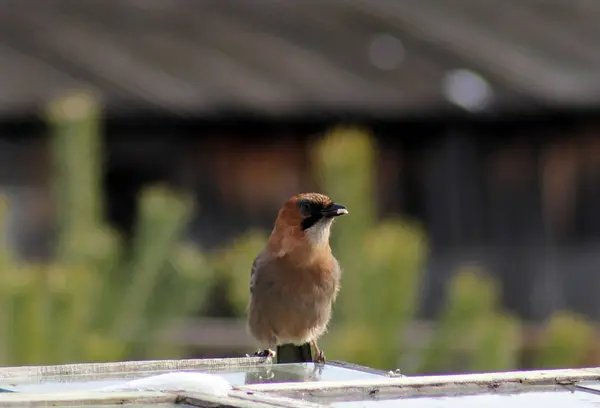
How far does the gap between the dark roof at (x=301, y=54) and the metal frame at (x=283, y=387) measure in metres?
8.98

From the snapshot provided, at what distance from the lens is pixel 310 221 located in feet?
17.9

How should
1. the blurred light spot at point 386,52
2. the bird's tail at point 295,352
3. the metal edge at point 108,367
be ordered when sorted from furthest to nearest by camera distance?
the blurred light spot at point 386,52, the bird's tail at point 295,352, the metal edge at point 108,367

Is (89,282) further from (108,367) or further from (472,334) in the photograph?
(108,367)

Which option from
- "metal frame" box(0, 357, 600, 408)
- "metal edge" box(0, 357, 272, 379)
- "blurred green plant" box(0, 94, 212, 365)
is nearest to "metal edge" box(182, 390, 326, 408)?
"metal frame" box(0, 357, 600, 408)

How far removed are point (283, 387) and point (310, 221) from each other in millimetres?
2323

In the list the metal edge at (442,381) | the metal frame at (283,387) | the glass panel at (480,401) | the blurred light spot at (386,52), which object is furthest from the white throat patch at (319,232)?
the blurred light spot at (386,52)

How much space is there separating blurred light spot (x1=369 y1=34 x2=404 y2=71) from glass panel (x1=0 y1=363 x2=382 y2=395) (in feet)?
32.8

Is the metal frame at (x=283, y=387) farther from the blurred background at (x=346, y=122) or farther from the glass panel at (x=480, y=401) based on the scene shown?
the blurred background at (x=346, y=122)

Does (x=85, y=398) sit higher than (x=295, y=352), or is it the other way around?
(x=295, y=352)

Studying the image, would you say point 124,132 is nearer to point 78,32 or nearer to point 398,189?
point 78,32

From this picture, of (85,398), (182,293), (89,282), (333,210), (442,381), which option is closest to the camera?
(85,398)

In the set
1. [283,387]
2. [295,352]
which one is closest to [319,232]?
[295,352]

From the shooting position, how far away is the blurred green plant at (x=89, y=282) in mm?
6398

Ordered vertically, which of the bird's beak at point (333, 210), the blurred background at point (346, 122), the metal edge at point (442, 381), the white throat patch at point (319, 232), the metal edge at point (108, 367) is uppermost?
the blurred background at point (346, 122)
